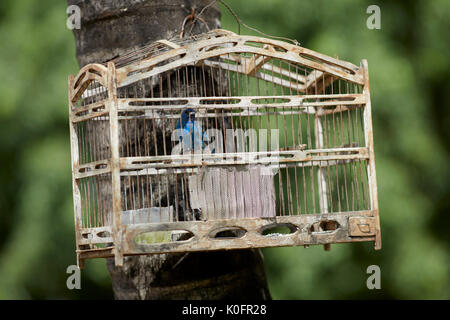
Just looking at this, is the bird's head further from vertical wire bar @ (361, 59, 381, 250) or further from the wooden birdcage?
vertical wire bar @ (361, 59, 381, 250)

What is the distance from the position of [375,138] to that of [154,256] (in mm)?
5001

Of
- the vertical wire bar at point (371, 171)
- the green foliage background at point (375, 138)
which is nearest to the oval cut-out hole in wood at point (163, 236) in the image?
the vertical wire bar at point (371, 171)

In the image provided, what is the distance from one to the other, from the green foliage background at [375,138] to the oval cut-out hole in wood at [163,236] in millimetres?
4946

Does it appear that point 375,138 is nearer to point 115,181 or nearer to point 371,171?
point 371,171

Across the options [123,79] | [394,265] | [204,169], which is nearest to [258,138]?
[204,169]

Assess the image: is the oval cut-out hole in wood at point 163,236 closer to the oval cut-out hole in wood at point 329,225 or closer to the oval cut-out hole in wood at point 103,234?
the oval cut-out hole in wood at point 103,234

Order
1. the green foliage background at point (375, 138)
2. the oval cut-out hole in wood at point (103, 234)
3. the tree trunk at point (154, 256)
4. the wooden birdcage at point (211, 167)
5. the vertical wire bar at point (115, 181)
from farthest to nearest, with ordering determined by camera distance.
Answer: the green foliage background at point (375, 138) → the tree trunk at point (154, 256) → the oval cut-out hole in wood at point (103, 234) → the wooden birdcage at point (211, 167) → the vertical wire bar at point (115, 181)

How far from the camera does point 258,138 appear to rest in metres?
5.48

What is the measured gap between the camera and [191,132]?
207 inches

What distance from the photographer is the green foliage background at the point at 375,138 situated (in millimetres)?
9945

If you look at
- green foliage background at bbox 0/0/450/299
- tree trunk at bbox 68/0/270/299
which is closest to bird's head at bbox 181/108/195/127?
tree trunk at bbox 68/0/270/299

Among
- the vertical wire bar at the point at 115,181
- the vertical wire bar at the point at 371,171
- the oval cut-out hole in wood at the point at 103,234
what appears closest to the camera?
the vertical wire bar at the point at 115,181

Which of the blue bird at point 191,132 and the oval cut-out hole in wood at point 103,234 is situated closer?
the blue bird at point 191,132

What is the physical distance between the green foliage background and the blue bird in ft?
15.1
